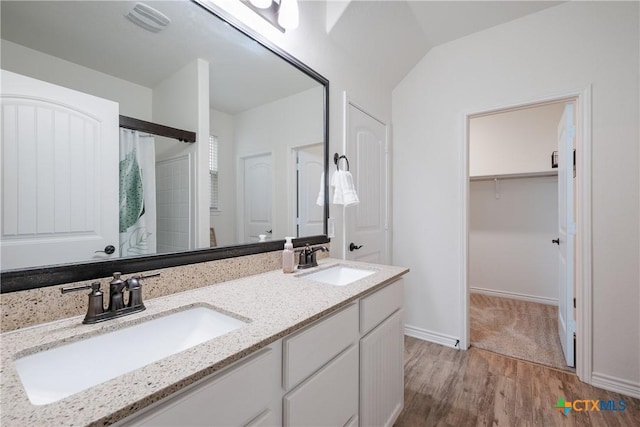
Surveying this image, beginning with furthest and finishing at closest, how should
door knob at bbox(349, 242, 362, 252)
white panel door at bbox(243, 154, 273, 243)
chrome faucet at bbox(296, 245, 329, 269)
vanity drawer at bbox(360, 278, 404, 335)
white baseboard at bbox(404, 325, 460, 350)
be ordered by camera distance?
white baseboard at bbox(404, 325, 460, 350) < door knob at bbox(349, 242, 362, 252) < chrome faucet at bbox(296, 245, 329, 269) < white panel door at bbox(243, 154, 273, 243) < vanity drawer at bbox(360, 278, 404, 335)

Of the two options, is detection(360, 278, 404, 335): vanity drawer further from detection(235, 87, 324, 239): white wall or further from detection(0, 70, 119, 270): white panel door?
detection(0, 70, 119, 270): white panel door

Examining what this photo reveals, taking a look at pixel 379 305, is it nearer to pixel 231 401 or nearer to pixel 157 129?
pixel 231 401

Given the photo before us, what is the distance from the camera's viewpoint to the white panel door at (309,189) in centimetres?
176

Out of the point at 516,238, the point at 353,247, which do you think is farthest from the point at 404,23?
the point at 516,238

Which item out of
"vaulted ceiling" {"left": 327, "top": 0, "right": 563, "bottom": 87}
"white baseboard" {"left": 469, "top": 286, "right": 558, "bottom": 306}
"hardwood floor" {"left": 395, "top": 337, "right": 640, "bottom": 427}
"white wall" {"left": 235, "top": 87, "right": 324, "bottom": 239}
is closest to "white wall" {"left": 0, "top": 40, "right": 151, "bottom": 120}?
"white wall" {"left": 235, "top": 87, "right": 324, "bottom": 239}

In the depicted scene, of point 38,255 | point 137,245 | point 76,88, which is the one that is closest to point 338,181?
point 137,245

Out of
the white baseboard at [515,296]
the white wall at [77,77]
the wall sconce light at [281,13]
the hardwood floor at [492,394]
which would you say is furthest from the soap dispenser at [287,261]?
the white baseboard at [515,296]

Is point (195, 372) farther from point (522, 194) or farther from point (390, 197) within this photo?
point (522, 194)

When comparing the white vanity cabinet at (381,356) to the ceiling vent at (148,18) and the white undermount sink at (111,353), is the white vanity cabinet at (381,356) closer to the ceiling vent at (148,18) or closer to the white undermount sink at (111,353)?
the white undermount sink at (111,353)

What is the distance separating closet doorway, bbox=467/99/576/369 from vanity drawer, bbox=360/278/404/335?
1.67 metres

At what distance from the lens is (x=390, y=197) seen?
2.72 meters

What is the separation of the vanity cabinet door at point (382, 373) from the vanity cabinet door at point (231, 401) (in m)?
0.53

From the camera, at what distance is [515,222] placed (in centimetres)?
350

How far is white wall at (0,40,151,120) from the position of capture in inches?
30.4
